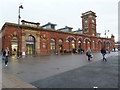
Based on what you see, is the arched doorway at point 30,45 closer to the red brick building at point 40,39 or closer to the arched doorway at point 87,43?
the red brick building at point 40,39

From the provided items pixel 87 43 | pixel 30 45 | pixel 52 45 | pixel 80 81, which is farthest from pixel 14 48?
pixel 87 43

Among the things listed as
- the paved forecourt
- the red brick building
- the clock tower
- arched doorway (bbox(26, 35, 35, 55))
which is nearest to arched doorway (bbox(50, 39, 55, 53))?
the red brick building

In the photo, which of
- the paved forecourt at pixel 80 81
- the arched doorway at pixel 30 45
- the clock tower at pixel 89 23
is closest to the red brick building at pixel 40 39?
the arched doorway at pixel 30 45

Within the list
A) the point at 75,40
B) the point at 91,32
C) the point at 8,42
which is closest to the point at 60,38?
the point at 75,40

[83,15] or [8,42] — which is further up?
[83,15]

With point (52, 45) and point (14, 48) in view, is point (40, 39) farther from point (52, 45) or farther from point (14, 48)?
point (14, 48)

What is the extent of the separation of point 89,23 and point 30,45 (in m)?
34.1

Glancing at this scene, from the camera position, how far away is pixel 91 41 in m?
42.4

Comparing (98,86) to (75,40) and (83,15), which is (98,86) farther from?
(83,15)

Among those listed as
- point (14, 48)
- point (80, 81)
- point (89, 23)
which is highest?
point (89, 23)

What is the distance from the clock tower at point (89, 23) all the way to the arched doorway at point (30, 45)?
31.4 meters

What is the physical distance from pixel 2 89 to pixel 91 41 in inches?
1629

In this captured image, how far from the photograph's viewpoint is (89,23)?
1956 inches

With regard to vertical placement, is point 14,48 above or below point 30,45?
below
